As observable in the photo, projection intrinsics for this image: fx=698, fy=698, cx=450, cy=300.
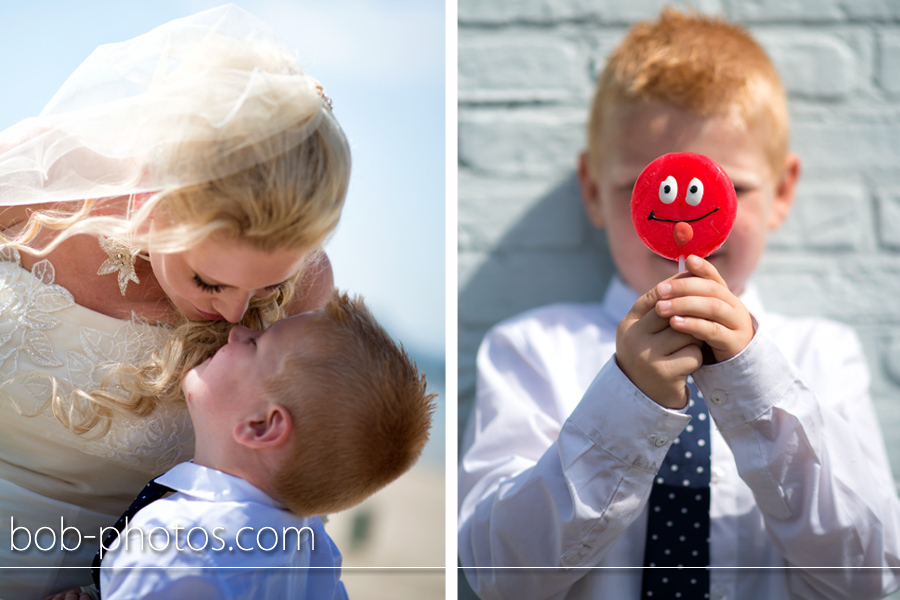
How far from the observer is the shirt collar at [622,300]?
4.04 ft

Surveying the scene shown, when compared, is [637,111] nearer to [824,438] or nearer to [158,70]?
[824,438]

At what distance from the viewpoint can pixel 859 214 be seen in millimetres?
1371

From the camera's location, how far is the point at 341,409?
0.73 m

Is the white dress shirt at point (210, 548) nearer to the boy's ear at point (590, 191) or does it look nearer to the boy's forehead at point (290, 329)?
the boy's forehead at point (290, 329)

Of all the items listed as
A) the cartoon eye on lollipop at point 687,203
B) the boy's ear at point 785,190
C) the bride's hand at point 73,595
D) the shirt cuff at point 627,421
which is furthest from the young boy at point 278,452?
the boy's ear at point 785,190

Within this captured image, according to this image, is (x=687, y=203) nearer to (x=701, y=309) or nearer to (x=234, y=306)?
(x=701, y=309)

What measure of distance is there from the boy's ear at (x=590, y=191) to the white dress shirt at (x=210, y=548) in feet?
2.66

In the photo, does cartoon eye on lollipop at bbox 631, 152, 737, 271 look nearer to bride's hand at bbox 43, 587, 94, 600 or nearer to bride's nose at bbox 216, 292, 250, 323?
bride's nose at bbox 216, 292, 250, 323

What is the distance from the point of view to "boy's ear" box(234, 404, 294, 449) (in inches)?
28.5

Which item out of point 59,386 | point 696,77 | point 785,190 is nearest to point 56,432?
point 59,386

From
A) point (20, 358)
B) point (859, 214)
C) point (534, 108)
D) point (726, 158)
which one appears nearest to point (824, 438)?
point (726, 158)

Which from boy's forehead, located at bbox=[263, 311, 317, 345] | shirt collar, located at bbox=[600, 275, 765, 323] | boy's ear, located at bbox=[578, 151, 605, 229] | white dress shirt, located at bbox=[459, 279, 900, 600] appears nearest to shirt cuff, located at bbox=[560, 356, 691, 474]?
white dress shirt, located at bbox=[459, 279, 900, 600]

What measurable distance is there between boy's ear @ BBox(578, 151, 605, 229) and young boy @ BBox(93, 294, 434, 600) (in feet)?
2.20

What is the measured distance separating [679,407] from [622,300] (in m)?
0.50
